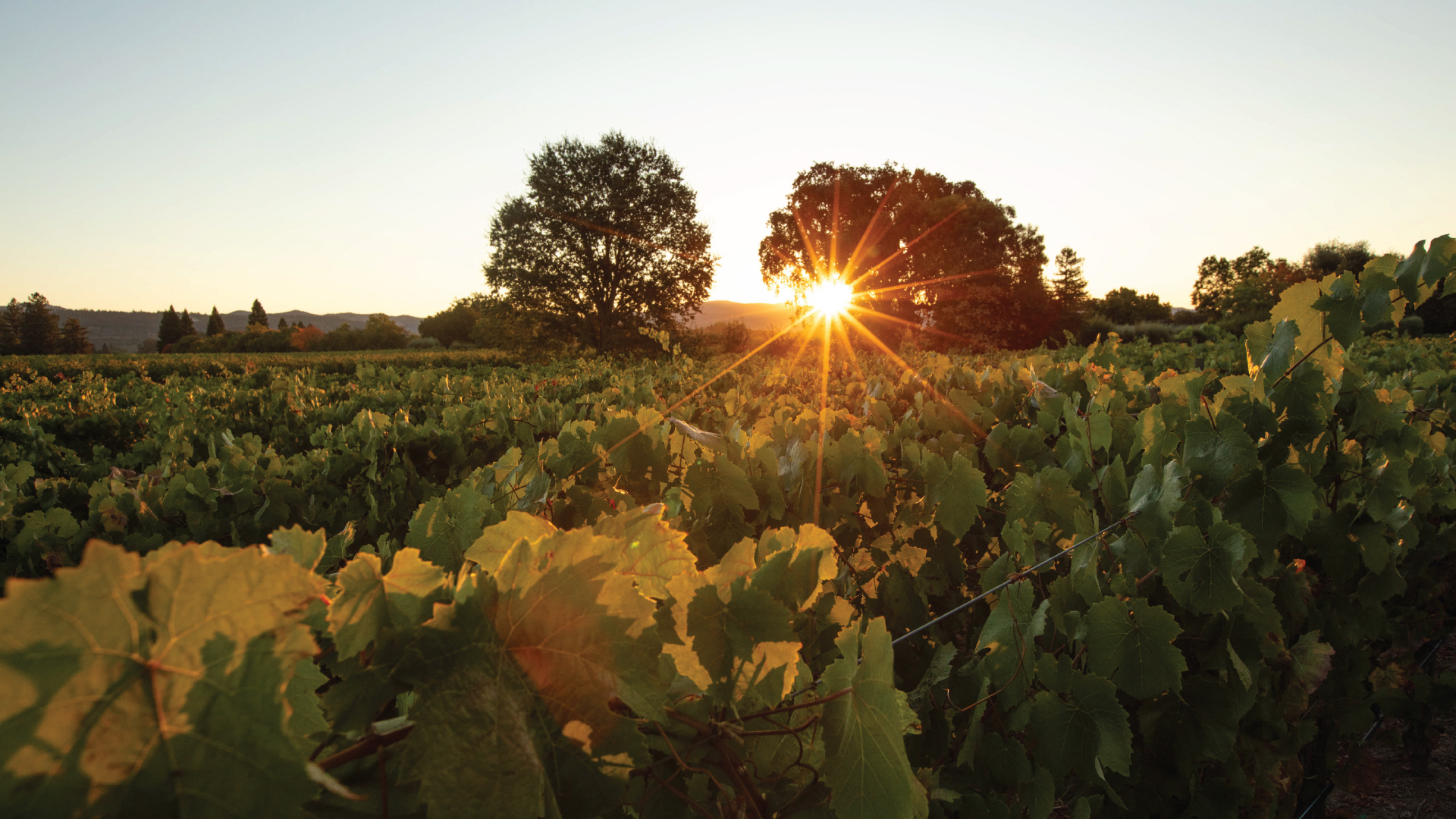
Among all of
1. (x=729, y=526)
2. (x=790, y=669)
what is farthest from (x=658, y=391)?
(x=790, y=669)

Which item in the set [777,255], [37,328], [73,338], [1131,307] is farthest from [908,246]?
[37,328]

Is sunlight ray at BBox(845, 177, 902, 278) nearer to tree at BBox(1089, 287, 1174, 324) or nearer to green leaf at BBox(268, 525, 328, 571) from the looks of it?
tree at BBox(1089, 287, 1174, 324)

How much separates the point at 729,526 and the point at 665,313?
38088 millimetres

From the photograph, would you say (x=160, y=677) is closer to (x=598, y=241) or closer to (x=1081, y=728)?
(x=1081, y=728)

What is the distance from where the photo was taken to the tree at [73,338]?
6738 centimetres

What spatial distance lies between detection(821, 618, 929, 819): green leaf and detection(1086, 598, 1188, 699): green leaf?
93cm

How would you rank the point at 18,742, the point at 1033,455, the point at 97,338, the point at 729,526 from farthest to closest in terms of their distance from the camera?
the point at 97,338
the point at 1033,455
the point at 729,526
the point at 18,742

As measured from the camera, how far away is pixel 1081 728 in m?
1.51

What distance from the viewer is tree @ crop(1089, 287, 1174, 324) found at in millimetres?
60375

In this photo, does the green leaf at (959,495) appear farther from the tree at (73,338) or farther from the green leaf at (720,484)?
the tree at (73,338)

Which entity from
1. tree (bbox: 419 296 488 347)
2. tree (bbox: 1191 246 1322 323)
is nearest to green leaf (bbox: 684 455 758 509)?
tree (bbox: 1191 246 1322 323)

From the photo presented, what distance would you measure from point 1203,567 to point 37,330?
3755 inches

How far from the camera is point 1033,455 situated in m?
2.73

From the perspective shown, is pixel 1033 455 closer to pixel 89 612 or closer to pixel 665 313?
pixel 89 612
